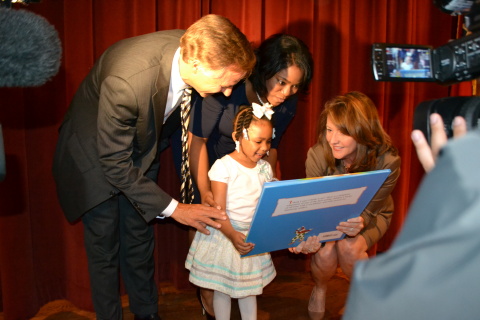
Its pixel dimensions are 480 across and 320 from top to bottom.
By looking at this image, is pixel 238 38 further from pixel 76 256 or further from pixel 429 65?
pixel 76 256

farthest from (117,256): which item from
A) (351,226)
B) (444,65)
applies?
(444,65)

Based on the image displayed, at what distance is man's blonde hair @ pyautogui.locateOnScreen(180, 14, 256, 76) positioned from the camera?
1682mm

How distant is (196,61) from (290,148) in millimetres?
1302

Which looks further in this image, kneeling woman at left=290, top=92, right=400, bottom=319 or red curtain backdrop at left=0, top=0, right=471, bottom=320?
red curtain backdrop at left=0, top=0, right=471, bottom=320

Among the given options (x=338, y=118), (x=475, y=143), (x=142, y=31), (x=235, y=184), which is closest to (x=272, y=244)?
(x=235, y=184)

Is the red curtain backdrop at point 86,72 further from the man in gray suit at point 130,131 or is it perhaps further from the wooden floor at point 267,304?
the man in gray suit at point 130,131

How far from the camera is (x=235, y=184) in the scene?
212 centimetres

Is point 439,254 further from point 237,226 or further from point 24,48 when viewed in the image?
point 237,226

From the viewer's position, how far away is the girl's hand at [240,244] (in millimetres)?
1956

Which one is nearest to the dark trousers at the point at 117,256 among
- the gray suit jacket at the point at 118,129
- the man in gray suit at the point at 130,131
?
the man in gray suit at the point at 130,131

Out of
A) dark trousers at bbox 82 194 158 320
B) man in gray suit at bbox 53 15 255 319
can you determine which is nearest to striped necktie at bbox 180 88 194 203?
man in gray suit at bbox 53 15 255 319

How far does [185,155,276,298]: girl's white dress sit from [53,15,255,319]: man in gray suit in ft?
0.71

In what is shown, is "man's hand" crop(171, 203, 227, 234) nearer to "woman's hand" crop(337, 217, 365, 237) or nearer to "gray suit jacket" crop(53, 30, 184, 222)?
"gray suit jacket" crop(53, 30, 184, 222)

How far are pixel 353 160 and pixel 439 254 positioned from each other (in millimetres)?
1767
